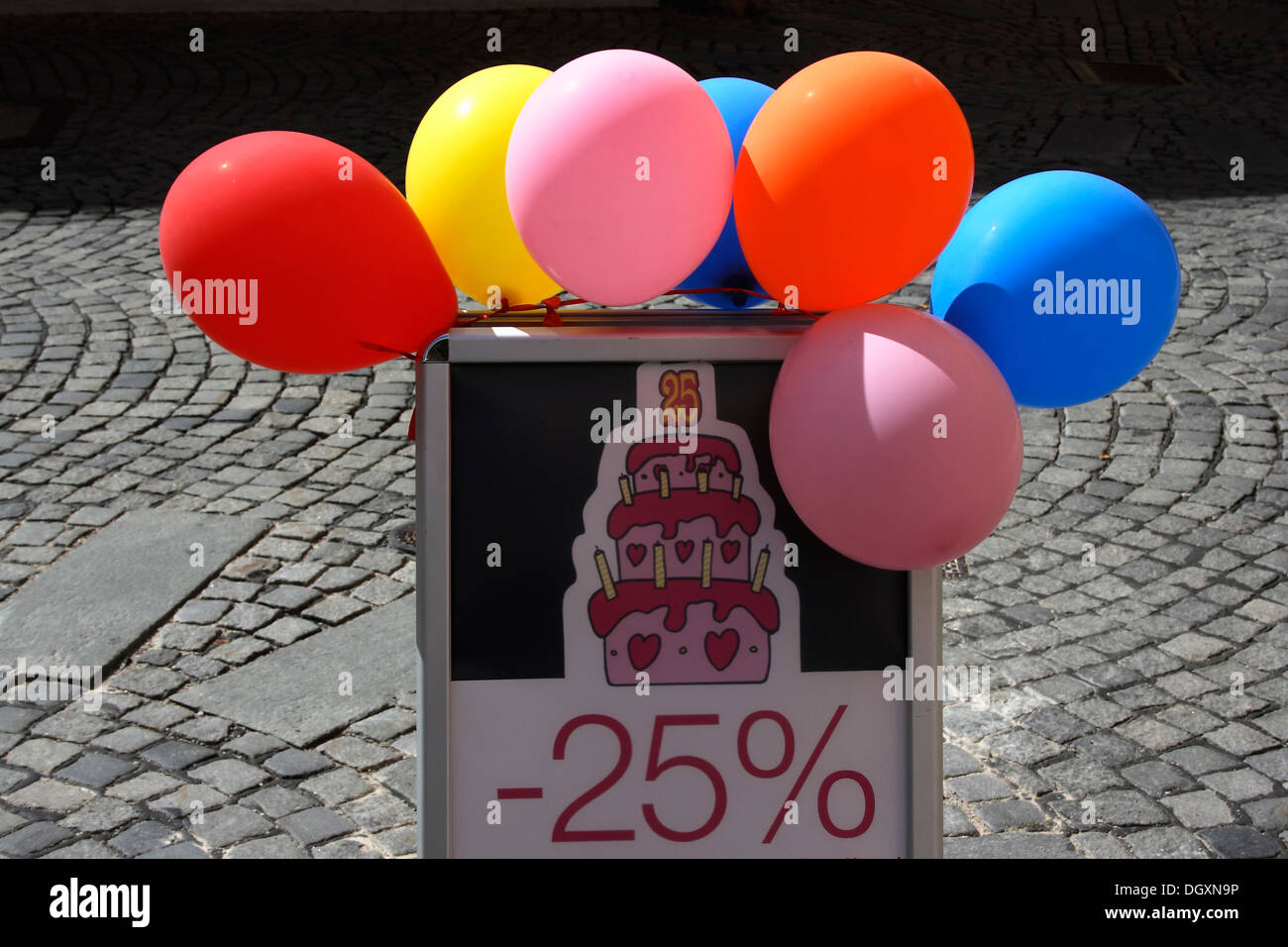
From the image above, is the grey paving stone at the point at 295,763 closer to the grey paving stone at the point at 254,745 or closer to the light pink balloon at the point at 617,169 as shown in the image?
the grey paving stone at the point at 254,745

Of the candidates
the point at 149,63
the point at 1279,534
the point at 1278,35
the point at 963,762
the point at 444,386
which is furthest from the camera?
the point at 1278,35

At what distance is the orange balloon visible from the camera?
6.99 ft

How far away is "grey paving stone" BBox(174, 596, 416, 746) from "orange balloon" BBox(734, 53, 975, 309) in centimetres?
238

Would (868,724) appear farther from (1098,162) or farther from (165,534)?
(1098,162)

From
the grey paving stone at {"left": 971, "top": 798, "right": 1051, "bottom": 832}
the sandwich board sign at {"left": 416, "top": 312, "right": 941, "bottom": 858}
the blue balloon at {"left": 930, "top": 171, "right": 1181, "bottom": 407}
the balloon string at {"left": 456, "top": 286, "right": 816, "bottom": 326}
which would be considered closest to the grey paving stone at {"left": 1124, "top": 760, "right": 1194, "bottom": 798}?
the grey paving stone at {"left": 971, "top": 798, "right": 1051, "bottom": 832}

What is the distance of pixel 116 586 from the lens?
4.69 metres

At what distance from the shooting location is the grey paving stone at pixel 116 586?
14.3ft

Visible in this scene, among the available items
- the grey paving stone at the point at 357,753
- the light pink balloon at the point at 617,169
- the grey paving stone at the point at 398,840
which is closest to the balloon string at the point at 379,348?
the light pink balloon at the point at 617,169

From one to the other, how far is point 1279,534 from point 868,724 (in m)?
3.27

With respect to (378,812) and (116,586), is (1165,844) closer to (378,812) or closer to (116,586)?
(378,812)

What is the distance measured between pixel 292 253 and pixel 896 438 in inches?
38.3

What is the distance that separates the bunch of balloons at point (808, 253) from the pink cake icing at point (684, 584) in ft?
0.51

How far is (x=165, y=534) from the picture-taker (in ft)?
16.5
